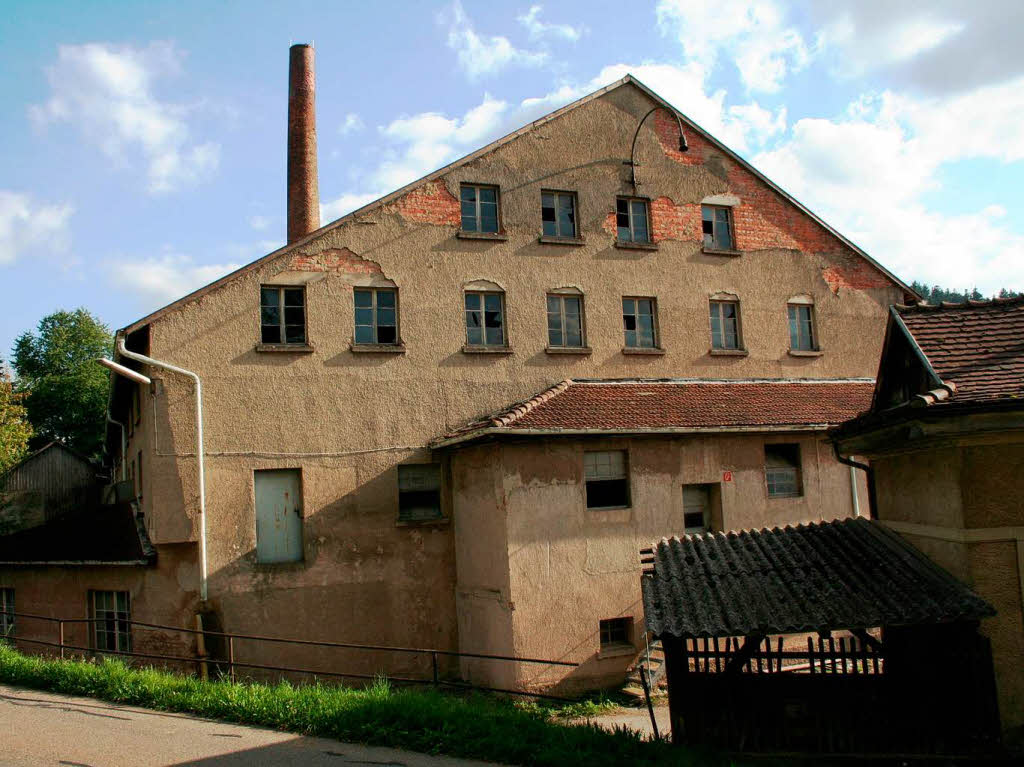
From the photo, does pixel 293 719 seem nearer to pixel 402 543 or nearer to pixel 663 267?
pixel 402 543

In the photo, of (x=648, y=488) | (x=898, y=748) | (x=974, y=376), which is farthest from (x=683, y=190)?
(x=898, y=748)

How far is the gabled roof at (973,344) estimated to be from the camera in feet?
29.5

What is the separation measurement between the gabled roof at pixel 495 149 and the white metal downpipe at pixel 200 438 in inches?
24.3

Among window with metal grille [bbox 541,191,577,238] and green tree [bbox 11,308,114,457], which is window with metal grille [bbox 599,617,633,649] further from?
green tree [bbox 11,308,114,457]

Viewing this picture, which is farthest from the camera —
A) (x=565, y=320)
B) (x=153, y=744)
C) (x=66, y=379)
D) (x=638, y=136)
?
(x=66, y=379)

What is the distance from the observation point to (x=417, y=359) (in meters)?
18.3

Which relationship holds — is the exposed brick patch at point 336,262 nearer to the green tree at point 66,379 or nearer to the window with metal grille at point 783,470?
the window with metal grille at point 783,470

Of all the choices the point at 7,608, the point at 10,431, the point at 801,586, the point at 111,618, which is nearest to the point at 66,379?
the point at 10,431

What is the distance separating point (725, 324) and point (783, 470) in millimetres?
4128

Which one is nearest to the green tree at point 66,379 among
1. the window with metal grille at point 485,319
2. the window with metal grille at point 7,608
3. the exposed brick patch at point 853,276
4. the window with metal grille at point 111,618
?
the window with metal grille at point 7,608

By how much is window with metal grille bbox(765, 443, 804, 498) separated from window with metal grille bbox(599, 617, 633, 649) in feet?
14.1

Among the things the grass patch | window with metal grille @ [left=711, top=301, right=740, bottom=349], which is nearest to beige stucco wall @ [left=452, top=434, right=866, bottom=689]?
window with metal grille @ [left=711, top=301, right=740, bottom=349]

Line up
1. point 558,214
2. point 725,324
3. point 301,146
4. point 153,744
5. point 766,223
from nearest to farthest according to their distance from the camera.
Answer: point 153,744 → point 558,214 → point 725,324 → point 766,223 → point 301,146

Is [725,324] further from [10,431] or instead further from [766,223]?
[10,431]
